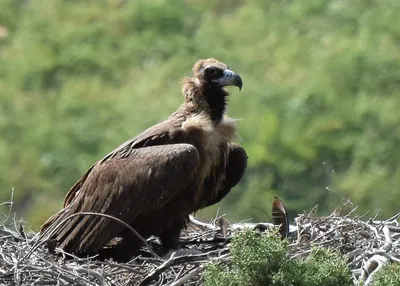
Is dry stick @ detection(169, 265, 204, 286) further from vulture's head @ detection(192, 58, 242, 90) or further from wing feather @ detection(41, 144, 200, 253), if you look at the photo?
vulture's head @ detection(192, 58, 242, 90)

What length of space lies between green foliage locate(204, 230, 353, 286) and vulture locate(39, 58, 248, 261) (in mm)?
1760

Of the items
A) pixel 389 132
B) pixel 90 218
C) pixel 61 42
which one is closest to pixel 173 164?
pixel 90 218

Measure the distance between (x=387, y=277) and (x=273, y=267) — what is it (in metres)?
0.69

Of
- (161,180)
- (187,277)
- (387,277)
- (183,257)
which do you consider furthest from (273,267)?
(161,180)

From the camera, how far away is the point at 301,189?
16375mm

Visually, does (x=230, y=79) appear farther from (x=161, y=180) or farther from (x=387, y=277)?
(x=387, y=277)

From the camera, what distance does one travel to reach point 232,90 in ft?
63.4

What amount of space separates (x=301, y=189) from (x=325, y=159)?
5.85ft

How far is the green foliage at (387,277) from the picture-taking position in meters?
6.54

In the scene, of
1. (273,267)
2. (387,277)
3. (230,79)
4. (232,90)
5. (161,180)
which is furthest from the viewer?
(232,90)

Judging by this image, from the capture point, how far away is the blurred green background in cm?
1775

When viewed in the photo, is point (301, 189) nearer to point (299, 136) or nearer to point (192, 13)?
point (299, 136)

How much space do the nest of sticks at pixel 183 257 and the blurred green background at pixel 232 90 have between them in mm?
6506

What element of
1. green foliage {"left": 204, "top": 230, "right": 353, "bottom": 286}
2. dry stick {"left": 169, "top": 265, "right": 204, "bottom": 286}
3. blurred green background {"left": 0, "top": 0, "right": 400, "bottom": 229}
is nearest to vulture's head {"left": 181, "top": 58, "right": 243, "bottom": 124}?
dry stick {"left": 169, "top": 265, "right": 204, "bottom": 286}
